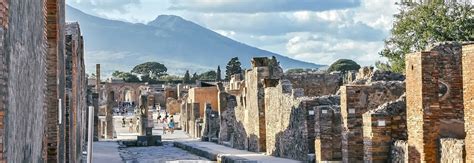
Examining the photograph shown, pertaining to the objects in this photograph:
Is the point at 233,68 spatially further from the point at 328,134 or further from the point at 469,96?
the point at 469,96

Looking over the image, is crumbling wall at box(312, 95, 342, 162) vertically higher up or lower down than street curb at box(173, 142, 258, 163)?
higher up

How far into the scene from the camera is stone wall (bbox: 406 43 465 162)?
1506cm

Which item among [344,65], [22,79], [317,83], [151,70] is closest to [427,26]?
[317,83]

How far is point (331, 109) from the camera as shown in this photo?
21859 mm

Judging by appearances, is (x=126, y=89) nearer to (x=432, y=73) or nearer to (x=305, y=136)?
(x=305, y=136)

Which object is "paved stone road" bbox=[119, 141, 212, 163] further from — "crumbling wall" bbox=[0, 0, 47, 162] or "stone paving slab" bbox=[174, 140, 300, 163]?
"crumbling wall" bbox=[0, 0, 47, 162]

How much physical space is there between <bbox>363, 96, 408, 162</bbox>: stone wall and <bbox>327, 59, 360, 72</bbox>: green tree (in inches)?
3424

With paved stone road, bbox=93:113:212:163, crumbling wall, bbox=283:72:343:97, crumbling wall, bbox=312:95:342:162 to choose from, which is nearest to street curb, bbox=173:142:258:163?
paved stone road, bbox=93:113:212:163

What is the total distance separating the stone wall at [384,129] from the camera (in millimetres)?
16750

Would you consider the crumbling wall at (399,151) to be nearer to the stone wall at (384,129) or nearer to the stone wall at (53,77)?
the stone wall at (384,129)

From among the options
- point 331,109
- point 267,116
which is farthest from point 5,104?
point 267,116

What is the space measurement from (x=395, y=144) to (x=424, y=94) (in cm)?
173

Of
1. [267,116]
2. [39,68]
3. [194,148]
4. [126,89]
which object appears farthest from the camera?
[126,89]

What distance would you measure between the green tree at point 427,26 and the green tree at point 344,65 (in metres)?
58.5
